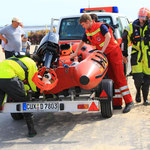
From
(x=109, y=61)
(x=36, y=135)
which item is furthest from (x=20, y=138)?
(x=109, y=61)

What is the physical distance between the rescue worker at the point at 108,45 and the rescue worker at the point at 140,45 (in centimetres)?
67

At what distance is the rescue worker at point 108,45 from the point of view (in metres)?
6.01

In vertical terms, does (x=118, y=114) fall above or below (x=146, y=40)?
below

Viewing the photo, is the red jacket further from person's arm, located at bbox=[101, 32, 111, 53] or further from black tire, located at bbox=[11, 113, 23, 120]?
black tire, located at bbox=[11, 113, 23, 120]

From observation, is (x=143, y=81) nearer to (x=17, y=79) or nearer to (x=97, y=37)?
(x=97, y=37)

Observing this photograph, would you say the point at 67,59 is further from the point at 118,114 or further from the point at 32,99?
the point at 118,114

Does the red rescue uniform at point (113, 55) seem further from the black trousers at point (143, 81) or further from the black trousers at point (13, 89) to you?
the black trousers at point (13, 89)

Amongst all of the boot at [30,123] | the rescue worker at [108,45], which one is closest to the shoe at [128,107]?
the rescue worker at [108,45]

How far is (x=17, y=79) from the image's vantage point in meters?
5.03

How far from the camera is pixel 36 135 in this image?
5.38m

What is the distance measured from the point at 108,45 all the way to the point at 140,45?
3.19ft

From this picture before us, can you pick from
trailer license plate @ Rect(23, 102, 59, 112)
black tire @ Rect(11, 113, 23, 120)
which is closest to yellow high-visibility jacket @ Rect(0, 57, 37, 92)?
trailer license plate @ Rect(23, 102, 59, 112)

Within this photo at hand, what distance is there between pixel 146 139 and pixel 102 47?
2.09 metres

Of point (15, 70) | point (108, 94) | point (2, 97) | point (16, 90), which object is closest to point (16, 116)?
point (2, 97)
